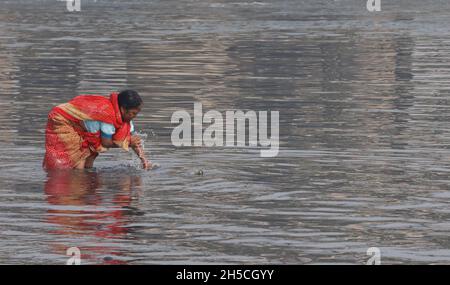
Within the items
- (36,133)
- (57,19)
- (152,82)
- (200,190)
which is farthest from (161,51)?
(200,190)

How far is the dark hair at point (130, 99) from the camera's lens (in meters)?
14.9

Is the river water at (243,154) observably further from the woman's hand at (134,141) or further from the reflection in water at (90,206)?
the woman's hand at (134,141)

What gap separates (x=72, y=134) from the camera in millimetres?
15695

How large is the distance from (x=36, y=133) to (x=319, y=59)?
11165 mm

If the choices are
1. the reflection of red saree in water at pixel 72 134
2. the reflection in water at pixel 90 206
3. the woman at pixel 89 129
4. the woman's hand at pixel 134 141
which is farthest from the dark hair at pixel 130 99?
the reflection in water at pixel 90 206

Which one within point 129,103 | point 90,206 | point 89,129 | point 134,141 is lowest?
point 90,206

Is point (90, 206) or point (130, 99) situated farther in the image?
point (130, 99)

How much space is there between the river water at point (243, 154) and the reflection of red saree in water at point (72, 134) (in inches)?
10.9

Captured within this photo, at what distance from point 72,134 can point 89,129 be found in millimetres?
273

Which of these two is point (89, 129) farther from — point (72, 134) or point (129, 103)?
point (129, 103)

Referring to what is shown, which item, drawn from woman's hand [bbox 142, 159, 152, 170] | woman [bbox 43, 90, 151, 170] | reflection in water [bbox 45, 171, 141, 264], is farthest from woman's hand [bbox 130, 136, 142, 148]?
reflection in water [bbox 45, 171, 141, 264]

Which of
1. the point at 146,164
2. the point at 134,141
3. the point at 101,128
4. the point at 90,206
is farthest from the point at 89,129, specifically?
the point at 90,206

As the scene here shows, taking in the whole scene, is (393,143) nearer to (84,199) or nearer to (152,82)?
(84,199)

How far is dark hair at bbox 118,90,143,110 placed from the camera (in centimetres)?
1494
